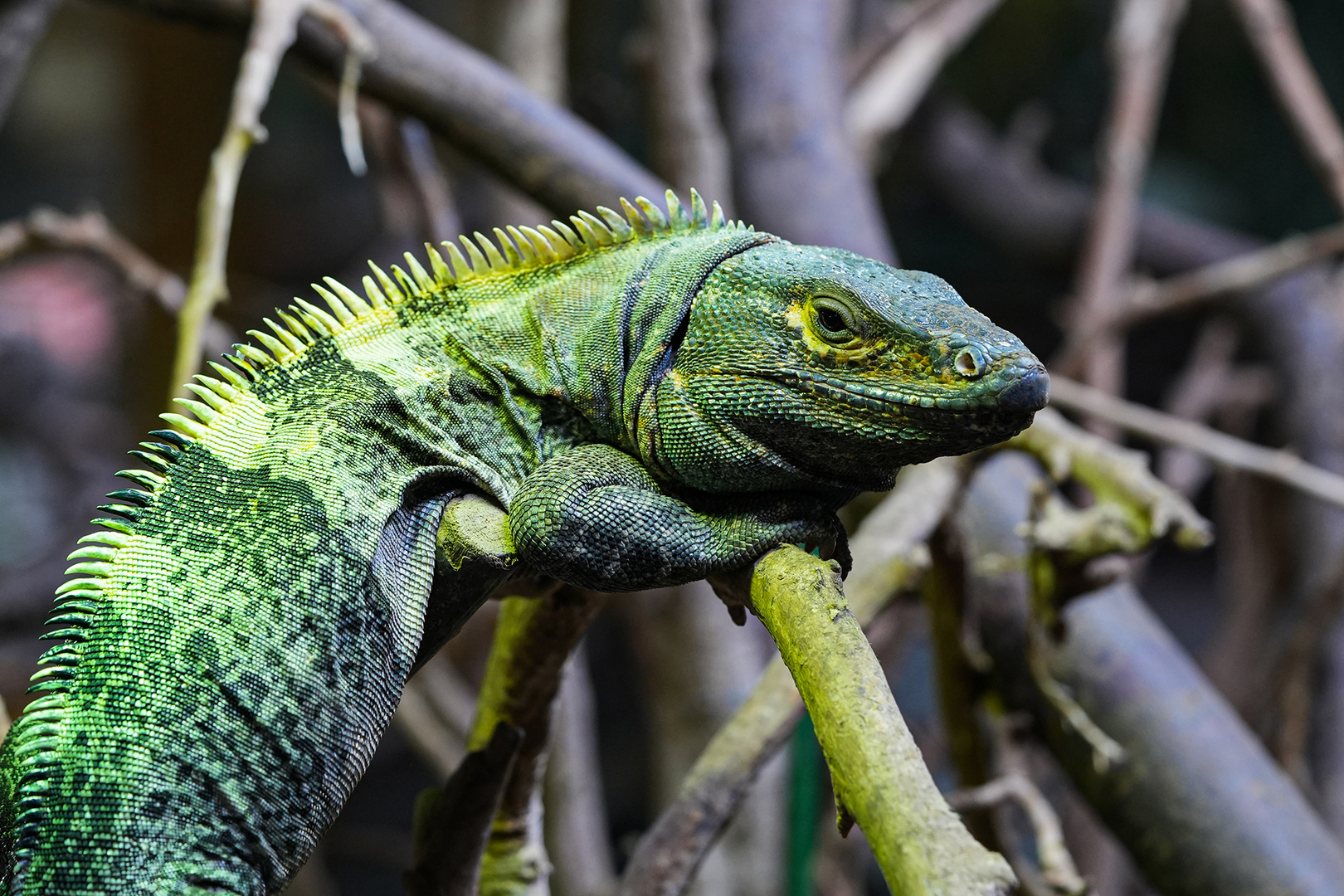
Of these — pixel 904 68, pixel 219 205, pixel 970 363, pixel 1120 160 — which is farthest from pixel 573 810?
pixel 1120 160

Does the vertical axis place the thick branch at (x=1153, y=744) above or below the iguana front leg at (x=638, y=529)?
above

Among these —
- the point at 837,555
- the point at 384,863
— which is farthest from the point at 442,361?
the point at 384,863

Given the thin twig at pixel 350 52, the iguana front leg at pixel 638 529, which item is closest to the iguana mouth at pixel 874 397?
the iguana front leg at pixel 638 529

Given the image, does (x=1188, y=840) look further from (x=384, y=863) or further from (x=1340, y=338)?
(x=384, y=863)

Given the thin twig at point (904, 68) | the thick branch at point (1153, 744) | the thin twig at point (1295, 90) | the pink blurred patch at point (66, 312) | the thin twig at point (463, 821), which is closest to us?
the thin twig at point (463, 821)

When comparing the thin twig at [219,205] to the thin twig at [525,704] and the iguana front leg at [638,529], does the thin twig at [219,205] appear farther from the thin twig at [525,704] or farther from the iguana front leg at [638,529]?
the iguana front leg at [638,529]

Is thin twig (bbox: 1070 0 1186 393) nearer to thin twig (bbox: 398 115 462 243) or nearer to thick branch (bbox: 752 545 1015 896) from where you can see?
thin twig (bbox: 398 115 462 243)

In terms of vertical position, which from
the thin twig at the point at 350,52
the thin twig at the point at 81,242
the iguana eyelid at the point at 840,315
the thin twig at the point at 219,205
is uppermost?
the thin twig at the point at 350,52
